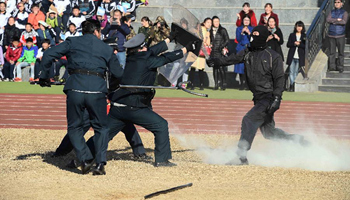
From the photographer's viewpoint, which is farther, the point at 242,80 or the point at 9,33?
the point at 9,33

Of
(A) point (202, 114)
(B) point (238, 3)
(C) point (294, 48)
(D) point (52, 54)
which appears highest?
(B) point (238, 3)

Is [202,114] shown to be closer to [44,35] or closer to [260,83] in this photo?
[260,83]

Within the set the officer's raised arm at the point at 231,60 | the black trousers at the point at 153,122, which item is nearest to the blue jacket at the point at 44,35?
the officer's raised arm at the point at 231,60

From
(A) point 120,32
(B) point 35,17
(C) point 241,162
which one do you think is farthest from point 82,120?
(B) point 35,17

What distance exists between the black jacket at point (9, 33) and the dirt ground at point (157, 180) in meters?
13.7

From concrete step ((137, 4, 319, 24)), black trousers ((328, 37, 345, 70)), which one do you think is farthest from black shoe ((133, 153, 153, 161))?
concrete step ((137, 4, 319, 24))

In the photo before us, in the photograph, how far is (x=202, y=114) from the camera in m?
16.2

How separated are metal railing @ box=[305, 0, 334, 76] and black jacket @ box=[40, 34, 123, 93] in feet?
40.4

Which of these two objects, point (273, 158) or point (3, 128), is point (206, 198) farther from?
point (3, 128)

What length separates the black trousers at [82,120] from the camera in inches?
358

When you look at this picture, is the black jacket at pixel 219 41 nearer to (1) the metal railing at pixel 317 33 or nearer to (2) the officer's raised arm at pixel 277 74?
(1) the metal railing at pixel 317 33

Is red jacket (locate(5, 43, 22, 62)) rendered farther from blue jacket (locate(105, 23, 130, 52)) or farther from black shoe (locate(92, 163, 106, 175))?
black shoe (locate(92, 163, 106, 175))

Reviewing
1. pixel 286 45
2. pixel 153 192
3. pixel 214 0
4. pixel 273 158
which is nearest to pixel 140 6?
pixel 214 0

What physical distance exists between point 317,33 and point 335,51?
0.77 m
